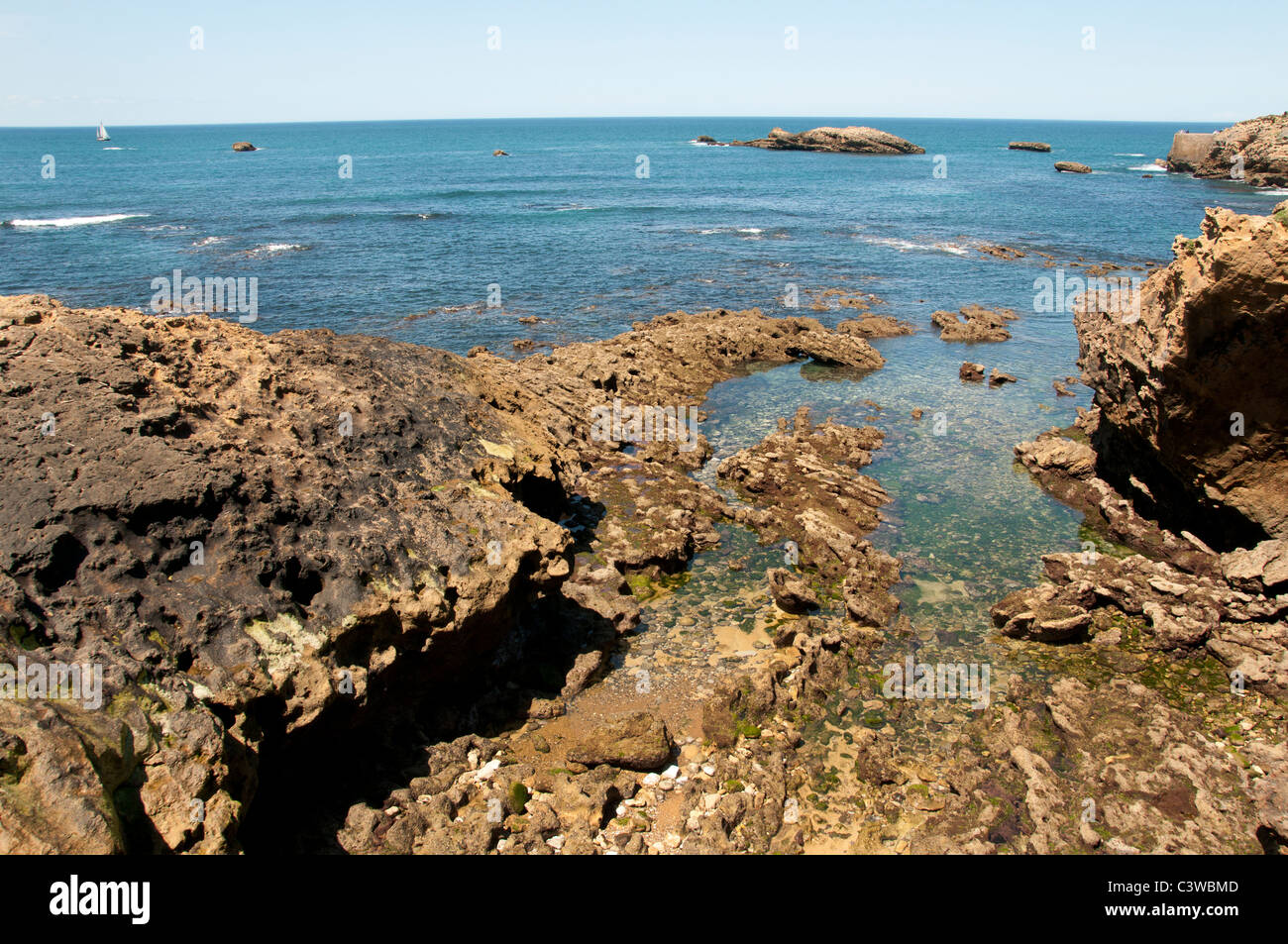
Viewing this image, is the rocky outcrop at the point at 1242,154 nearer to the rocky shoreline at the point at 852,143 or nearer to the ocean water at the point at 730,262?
the ocean water at the point at 730,262

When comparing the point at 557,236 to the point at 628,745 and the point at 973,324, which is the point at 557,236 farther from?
the point at 628,745

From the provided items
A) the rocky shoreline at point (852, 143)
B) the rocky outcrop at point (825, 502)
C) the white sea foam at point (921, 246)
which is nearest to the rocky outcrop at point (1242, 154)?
the rocky shoreline at point (852, 143)

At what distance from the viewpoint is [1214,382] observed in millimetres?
14562

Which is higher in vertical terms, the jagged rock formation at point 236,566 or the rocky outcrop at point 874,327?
the rocky outcrop at point 874,327

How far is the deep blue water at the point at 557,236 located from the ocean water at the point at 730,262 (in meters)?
0.31

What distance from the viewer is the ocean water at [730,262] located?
65.3ft

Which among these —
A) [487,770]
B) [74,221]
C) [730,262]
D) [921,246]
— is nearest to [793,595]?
[487,770]

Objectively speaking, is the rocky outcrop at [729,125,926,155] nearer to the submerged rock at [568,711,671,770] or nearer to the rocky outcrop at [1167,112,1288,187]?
the rocky outcrop at [1167,112,1288,187]

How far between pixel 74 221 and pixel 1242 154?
135 metres

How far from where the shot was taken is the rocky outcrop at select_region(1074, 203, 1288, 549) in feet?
43.7

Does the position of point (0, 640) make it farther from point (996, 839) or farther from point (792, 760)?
point (996, 839)

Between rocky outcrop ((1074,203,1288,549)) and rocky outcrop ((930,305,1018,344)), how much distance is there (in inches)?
627
